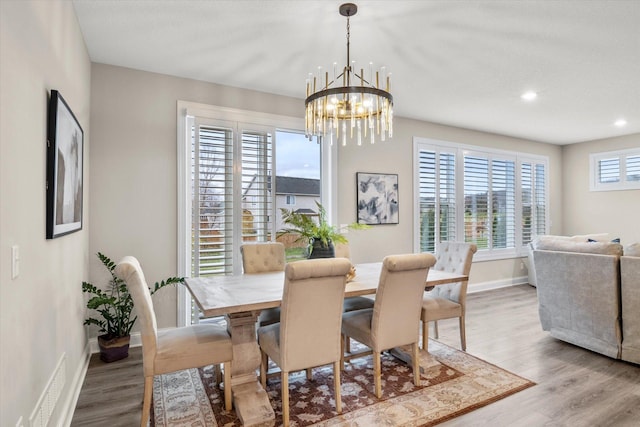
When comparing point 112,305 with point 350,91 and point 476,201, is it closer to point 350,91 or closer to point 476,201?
point 350,91

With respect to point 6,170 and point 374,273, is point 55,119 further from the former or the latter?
point 374,273

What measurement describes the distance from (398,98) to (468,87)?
792mm

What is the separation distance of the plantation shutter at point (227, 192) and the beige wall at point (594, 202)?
20.2 feet

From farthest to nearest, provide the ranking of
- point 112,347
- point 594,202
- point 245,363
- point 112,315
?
point 594,202 → point 112,315 → point 112,347 → point 245,363

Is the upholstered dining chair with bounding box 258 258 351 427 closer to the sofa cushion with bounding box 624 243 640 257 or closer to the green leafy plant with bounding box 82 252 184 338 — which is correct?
the green leafy plant with bounding box 82 252 184 338

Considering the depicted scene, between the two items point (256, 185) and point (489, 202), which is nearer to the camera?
point (256, 185)

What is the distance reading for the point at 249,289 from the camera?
8.36ft

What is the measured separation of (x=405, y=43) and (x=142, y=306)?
272 centimetres

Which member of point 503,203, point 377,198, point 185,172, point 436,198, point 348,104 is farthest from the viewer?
point 503,203

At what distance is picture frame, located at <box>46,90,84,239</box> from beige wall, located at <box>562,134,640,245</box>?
7824 mm

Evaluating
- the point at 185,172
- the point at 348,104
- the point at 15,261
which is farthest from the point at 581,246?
the point at 15,261

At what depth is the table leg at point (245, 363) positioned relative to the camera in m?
2.29

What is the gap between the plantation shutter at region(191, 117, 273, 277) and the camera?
12.2 feet

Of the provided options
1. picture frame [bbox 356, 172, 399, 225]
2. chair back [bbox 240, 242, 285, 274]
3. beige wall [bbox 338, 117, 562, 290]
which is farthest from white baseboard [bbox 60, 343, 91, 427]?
picture frame [bbox 356, 172, 399, 225]
